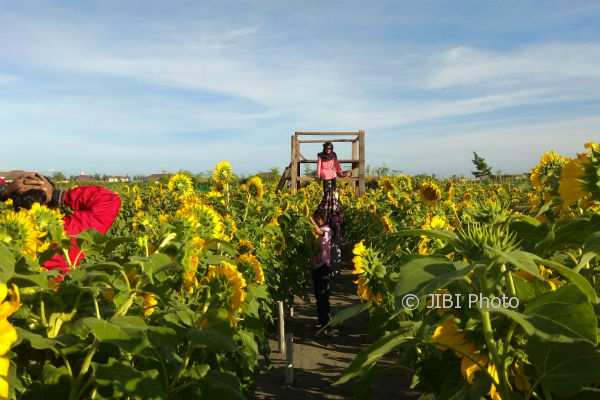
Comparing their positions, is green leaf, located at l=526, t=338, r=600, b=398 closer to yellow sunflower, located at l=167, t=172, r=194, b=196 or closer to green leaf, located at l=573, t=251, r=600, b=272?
green leaf, located at l=573, t=251, r=600, b=272

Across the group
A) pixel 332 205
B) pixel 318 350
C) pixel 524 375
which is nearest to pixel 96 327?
pixel 524 375

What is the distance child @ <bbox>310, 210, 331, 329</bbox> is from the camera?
624 cm

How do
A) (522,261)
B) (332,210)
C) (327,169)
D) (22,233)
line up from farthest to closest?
(327,169), (332,210), (22,233), (522,261)

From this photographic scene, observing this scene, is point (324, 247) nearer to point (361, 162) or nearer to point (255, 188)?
point (255, 188)

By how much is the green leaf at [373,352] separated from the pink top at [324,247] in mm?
5264

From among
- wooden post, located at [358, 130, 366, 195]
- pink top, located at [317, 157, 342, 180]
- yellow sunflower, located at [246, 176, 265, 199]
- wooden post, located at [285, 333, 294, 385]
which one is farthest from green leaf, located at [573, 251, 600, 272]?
wooden post, located at [358, 130, 366, 195]

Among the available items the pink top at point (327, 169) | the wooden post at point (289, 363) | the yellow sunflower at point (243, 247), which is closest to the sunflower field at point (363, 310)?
the yellow sunflower at point (243, 247)

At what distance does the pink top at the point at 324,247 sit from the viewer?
6.27 m

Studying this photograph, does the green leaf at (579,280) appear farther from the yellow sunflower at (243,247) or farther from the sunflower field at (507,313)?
the yellow sunflower at (243,247)

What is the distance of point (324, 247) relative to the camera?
6.30 meters

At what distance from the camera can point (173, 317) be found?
1581 mm

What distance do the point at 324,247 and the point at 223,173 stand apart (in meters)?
1.80

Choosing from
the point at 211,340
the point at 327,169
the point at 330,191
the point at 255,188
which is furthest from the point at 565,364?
the point at 327,169

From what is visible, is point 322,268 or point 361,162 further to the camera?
point 361,162
